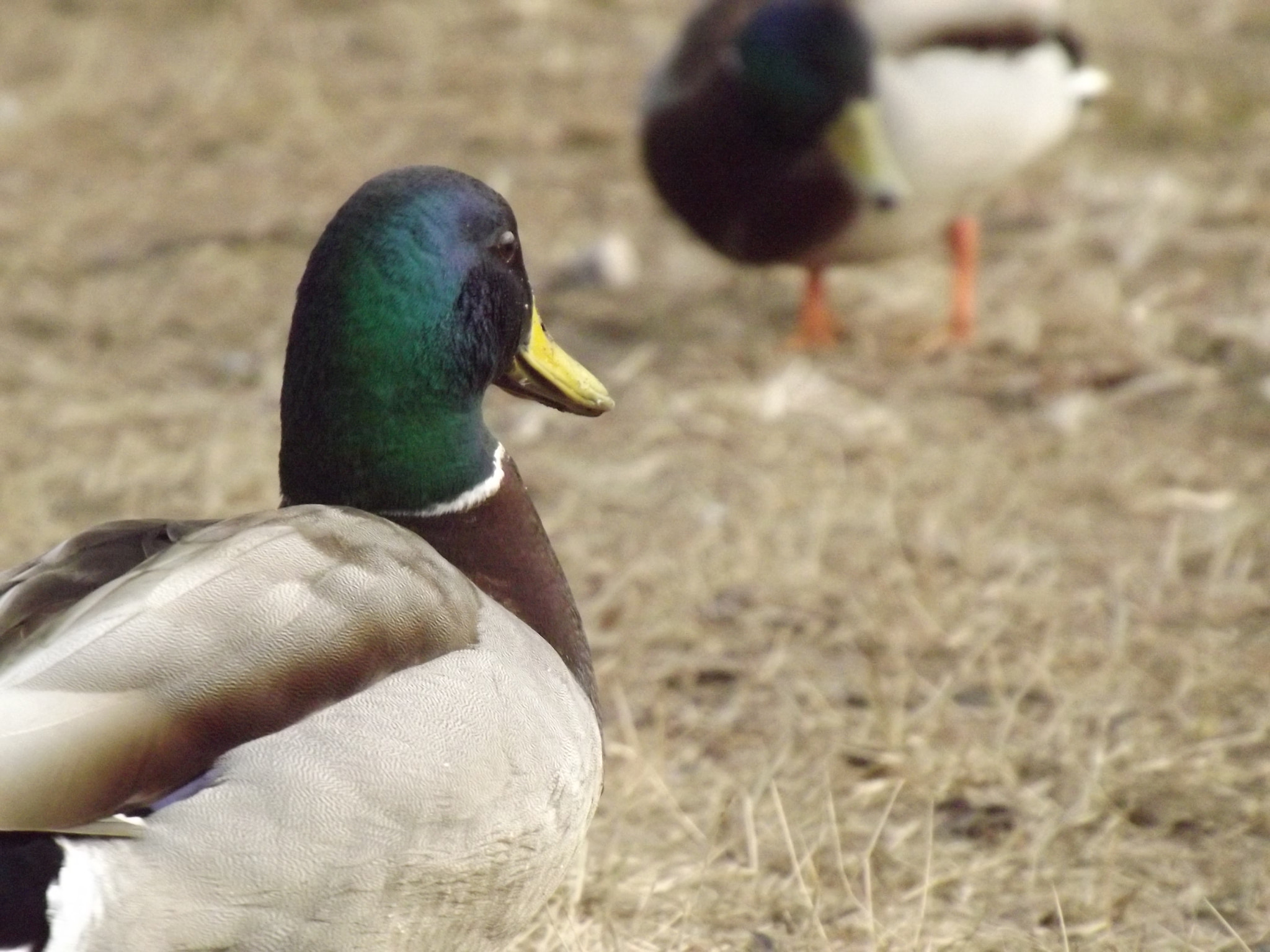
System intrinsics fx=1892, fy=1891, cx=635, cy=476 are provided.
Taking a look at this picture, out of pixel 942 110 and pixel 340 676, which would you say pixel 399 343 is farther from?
pixel 942 110

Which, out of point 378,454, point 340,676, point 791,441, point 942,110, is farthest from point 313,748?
point 942,110

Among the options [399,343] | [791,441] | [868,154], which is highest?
[399,343]

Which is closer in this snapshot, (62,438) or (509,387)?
(509,387)

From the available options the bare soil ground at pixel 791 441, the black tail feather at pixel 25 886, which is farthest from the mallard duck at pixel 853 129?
the black tail feather at pixel 25 886

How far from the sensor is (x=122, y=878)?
6.81 ft

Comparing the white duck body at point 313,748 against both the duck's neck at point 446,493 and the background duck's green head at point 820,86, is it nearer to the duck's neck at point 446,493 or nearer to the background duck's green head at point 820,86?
the duck's neck at point 446,493

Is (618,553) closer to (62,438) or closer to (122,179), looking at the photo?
(62,438)

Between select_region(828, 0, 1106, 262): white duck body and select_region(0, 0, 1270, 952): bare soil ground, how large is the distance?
356 millimetres

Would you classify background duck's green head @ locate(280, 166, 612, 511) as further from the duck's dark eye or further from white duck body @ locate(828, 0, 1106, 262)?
white duck body @ locate(828, 0, 1106, 262)

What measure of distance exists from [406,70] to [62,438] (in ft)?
10.7

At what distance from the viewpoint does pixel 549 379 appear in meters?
2.89

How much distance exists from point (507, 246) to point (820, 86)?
9.29 ft

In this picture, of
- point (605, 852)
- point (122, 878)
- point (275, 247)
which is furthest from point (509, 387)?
point (275, 247)

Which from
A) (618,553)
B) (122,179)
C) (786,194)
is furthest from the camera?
(122,179)
